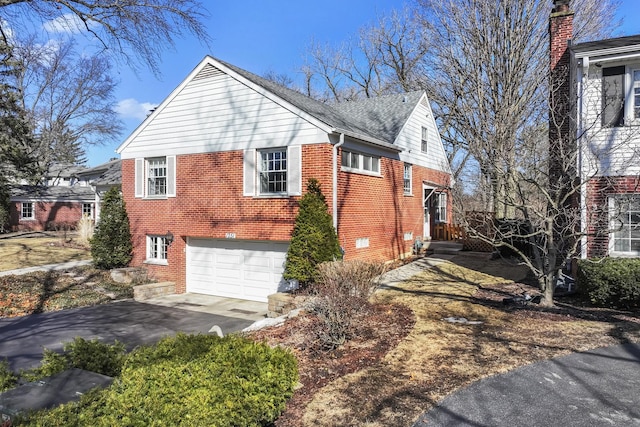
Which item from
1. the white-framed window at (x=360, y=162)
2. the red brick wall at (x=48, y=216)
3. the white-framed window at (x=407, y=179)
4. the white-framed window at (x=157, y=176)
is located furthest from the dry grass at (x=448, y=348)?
the red brick wall at (x=48, y=216)

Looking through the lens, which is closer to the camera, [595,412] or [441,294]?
[595,412]

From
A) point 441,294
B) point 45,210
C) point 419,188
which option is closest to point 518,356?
point 441,294

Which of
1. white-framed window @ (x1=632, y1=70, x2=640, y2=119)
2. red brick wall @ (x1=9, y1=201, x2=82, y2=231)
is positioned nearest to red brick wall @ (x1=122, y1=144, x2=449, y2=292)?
white-framed window @ (x1=632, y1=70, x2=640, y2=119)

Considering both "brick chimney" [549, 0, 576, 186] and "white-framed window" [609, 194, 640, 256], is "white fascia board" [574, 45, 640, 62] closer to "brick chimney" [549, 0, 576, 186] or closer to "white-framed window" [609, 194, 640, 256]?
"brick chimney" [549, 0, 576, 186]

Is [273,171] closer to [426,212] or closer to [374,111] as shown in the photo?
[374,111]

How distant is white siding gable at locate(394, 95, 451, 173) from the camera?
1731cm

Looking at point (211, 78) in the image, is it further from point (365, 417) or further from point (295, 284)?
point (365, 417)

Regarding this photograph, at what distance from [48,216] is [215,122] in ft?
95.5

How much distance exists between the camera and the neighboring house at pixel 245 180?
1262 centimetres

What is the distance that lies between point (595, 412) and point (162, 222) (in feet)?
46.5

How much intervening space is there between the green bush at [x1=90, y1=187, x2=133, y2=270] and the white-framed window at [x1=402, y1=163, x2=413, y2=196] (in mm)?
11209

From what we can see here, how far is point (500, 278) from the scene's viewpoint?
12938 millimetres

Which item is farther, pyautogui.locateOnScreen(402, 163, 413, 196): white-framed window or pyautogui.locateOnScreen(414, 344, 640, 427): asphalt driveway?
pyautogui.locateOnScreen(402, 163, 413, 196): white-framed window

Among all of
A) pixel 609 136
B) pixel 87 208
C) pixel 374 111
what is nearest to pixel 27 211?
pixel 87 208
